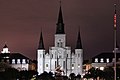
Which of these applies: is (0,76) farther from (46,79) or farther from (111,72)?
(46,79)

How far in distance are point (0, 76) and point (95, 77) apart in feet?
136

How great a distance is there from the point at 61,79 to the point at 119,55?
3306 cm

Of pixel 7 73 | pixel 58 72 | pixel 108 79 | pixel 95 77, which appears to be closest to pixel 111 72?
pixel 108 79

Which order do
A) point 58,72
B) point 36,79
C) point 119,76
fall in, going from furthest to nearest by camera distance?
point 58,72
point 36,79
point 119,76

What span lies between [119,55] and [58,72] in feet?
74.1

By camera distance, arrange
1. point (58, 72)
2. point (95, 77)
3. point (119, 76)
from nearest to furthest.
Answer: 1. point (119, 76)
2. point (95, 77)
3. point (58, 72)

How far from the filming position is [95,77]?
143 m

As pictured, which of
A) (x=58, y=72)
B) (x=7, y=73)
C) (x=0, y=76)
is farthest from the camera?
(x=58, y=72)

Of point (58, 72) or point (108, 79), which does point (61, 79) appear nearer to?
point (58, 72)

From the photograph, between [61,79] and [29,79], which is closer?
[29,79]

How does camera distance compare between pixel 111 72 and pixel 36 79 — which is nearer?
pixel 111 72

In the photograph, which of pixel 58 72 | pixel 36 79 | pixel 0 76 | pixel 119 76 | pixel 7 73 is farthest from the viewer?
pixel 58 72

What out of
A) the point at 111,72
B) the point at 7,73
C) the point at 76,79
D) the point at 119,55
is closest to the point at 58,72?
the point at 76,79

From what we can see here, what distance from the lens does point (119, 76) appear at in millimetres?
122062
